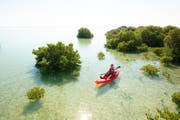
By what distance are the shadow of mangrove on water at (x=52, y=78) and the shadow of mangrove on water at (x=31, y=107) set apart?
16.1ft

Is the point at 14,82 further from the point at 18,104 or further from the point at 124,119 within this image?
the point at 124,119

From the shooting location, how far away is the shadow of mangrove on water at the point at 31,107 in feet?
42.7

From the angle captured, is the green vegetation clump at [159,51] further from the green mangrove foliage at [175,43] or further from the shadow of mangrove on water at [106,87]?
the shadow of mangrove on water at [106,87]

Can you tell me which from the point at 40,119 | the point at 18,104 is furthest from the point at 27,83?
the point at 40,119

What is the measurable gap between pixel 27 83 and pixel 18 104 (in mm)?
5125

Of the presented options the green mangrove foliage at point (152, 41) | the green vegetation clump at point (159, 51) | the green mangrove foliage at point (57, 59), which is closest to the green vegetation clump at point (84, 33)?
the green mangrove foliage at point (152, 41)

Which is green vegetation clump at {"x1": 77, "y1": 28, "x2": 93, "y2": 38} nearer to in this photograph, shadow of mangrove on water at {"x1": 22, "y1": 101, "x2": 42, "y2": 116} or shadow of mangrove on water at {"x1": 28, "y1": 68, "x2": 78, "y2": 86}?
shadow of mangrove on water at {"x1": 28, "y1": 68, "x2": 78, "y2": 86}

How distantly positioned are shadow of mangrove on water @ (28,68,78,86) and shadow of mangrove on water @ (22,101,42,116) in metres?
4.91

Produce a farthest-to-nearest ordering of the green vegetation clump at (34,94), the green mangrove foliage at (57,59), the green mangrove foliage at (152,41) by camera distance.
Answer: the green mangrove foliage at (152,41), the green mangrove foliage at (57,59), the green vegetation clump at (34,94)

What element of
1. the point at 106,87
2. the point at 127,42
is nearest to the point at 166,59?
the point at 127,42

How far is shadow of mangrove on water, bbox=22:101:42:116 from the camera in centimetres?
1302

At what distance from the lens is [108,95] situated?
54.3 ft

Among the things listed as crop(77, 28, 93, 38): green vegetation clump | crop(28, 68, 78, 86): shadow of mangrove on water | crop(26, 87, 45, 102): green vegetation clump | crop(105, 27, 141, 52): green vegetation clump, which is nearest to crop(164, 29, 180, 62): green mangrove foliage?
crop(105, 27, 141, 52): green vegetation clump

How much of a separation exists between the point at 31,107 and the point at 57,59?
32.1ft
